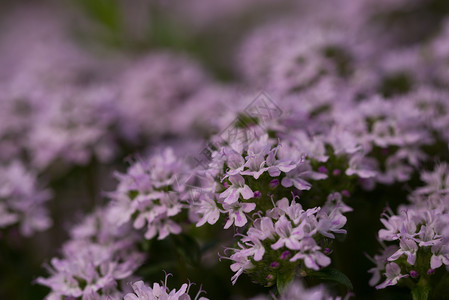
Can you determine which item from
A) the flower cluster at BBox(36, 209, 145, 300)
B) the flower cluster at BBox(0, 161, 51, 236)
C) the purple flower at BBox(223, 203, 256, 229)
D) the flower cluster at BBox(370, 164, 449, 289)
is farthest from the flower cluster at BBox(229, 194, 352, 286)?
the flower cluster at BBox(0, 161, 51, 236)

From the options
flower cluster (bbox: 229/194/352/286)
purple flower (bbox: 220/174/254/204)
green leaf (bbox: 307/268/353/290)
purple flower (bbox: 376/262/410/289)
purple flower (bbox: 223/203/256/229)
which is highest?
purple flower (bbox: 220/174/254/204)

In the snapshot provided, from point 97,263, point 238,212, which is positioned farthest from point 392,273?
point 97,263

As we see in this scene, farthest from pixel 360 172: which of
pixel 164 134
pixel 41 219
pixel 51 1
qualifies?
pixel 51 1

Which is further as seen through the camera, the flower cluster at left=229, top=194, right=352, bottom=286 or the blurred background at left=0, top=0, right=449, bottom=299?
the blurred background at left=0, top=0, right=449, bottom=299

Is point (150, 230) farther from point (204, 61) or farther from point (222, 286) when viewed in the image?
point (204, 61)

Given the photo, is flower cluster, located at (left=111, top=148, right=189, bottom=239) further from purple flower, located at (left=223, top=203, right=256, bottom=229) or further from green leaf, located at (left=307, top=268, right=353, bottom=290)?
green leaf, located at (left=307, top=268, right=353, bottom=290)

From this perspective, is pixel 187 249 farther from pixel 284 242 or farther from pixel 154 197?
pixel 284 242
